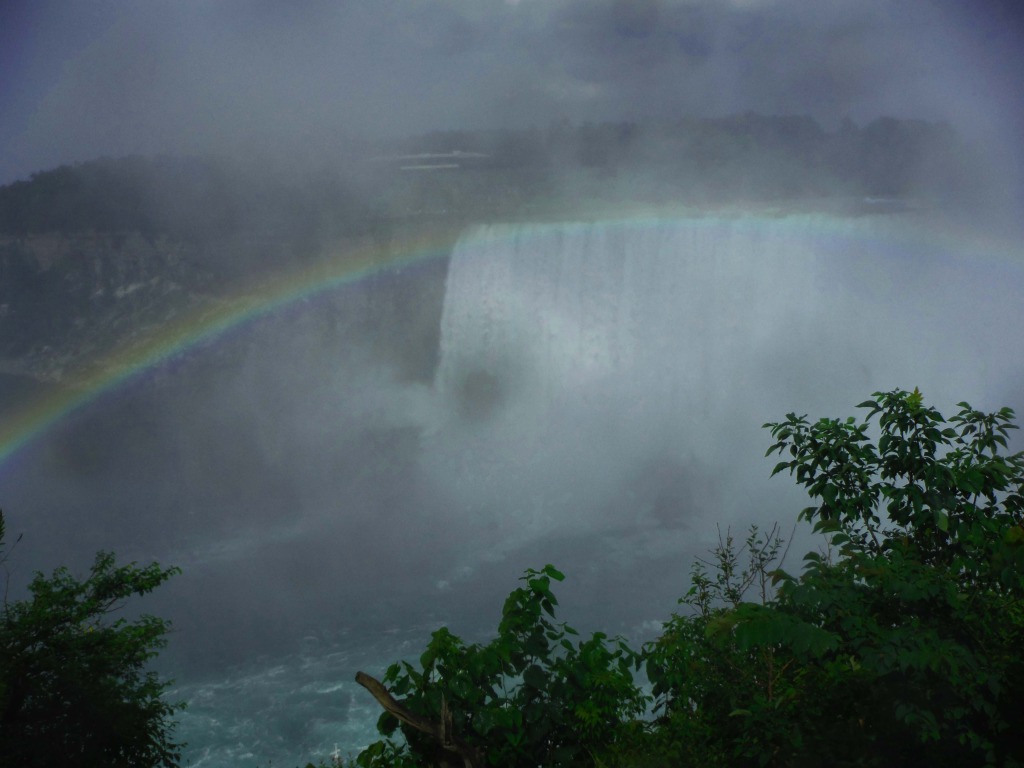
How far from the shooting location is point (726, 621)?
265 centimetres

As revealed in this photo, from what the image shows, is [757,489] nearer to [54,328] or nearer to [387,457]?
[387,457]

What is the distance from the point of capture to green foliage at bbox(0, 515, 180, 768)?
465cm

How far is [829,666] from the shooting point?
3039 mm

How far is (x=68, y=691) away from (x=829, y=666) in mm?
4605

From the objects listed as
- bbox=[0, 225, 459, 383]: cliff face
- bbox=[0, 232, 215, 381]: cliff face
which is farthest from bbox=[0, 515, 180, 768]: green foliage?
bbox=[0, 232, 215, 381]: cliff face

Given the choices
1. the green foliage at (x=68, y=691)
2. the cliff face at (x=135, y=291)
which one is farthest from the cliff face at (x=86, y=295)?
the green foliage at (x=68, y=691)

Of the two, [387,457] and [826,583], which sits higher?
[387,457]

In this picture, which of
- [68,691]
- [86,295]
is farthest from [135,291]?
[68,691]

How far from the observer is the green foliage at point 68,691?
465 centimetres

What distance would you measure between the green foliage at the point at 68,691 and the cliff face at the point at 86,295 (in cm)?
3856

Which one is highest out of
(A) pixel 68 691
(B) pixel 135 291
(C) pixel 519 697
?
(B) pixel 135 291

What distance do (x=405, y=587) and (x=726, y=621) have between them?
1538cm

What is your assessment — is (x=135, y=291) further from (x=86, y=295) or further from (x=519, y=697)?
(x=519, y=697)

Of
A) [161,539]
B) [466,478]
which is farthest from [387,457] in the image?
[161,539]
